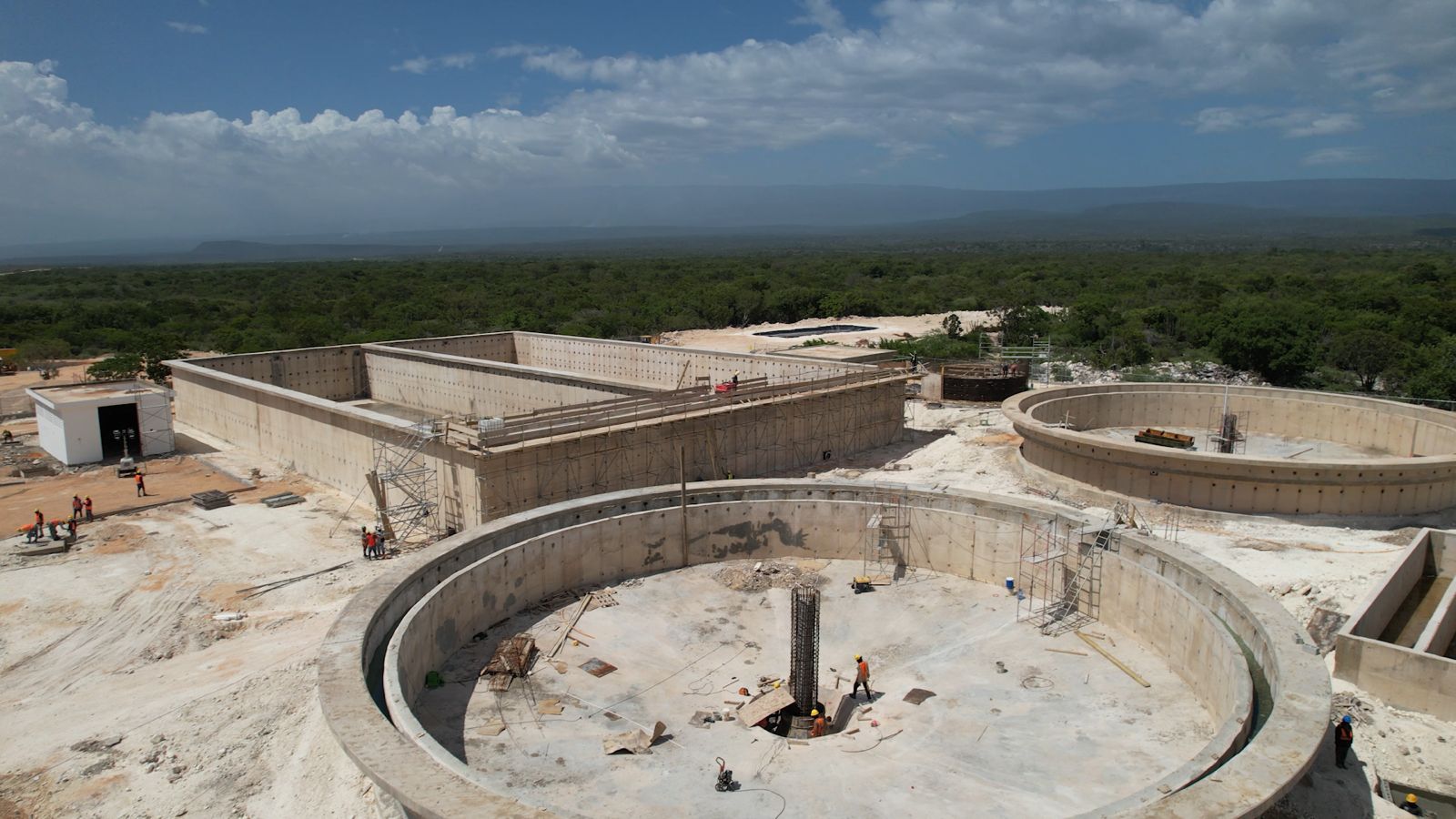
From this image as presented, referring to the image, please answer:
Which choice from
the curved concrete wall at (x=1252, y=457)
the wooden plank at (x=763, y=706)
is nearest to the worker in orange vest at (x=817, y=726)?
the wooden plank at (x=763, y=706)

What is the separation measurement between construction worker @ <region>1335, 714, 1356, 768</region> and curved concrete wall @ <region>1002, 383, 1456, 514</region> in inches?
470

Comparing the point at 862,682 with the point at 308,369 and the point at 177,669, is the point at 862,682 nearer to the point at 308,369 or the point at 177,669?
the point at 177,669

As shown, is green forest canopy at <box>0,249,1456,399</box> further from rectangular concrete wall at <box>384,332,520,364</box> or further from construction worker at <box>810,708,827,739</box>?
construction worker at <box>810,708,827,739</box>

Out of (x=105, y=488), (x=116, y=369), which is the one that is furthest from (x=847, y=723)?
(x=116, y=369)

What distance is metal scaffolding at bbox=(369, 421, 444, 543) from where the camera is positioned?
76.4ft

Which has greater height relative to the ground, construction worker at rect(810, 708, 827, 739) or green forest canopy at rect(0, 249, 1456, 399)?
green forest canopy at rect(0, 249, 1456, 399)

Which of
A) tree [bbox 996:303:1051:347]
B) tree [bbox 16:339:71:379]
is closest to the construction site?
tree [bbox 996:303:1051:347]

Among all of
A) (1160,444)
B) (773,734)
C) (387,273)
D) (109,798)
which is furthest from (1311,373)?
(387,273)

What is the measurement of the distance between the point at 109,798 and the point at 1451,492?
29.5 meters

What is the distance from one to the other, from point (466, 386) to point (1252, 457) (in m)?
28.9

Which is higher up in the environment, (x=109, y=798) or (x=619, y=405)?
(x=619, y=405)

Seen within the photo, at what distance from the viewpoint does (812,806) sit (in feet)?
37.9

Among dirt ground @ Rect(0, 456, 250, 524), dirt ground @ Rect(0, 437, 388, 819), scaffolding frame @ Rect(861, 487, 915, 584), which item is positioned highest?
scaffolding frame @ Rect(861, 487, 915, 584)

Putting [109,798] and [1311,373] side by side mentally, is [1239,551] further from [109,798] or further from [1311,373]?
[1311,373]
